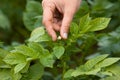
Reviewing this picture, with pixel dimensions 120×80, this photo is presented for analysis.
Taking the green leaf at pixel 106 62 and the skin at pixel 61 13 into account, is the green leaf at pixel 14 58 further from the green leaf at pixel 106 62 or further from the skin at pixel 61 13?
the green leaf at pixel 106 62

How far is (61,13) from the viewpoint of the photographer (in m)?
1.71

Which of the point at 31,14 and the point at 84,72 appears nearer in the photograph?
the point at 84,72

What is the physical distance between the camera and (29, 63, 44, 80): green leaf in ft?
5.77

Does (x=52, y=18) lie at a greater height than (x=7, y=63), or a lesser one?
greater

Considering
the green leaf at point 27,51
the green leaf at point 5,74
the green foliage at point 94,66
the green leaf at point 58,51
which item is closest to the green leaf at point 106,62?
the green foliage at point 94,66

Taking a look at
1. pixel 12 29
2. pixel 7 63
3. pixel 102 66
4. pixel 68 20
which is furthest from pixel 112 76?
pixel 12 29

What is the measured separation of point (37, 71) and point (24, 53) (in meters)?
0.15

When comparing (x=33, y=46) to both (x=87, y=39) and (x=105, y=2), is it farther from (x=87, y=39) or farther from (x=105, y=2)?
(x=105, y=2)

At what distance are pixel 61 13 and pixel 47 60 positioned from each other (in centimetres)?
22

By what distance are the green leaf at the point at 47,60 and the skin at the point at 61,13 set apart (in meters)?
0.09

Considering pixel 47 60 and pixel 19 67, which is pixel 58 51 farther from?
pixel 19 67

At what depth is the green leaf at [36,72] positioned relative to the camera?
1760mm

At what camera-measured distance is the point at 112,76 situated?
1678 mm

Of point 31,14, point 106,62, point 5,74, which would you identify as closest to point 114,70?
point 106,62
